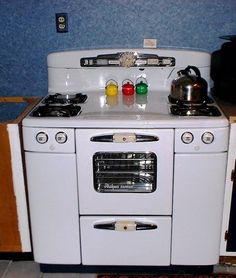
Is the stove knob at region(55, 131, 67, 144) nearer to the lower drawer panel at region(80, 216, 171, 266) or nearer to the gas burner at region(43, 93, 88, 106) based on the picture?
the gas burner at region(43, 93, 88, 106)

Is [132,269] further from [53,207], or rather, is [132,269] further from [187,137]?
[187,137]

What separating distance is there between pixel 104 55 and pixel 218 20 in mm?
717

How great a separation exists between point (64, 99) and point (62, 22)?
20.8 inches

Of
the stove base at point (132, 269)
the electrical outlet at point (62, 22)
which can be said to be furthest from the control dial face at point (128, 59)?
the stove base at point (132, 269)

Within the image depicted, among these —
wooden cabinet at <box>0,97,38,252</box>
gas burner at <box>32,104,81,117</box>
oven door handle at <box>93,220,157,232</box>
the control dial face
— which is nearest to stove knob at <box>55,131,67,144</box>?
gas burner at <box>32,104,81,117</box>

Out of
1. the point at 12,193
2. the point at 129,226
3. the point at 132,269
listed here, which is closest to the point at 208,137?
the point at 129,226

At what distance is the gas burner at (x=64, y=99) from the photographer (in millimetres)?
Answer: 2225

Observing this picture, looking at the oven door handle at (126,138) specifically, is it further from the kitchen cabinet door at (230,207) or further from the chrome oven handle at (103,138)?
the kitchen cabinet door at (230,207)

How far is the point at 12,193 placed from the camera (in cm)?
213

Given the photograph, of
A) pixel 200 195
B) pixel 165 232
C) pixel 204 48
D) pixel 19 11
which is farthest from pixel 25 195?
pixel 204 48

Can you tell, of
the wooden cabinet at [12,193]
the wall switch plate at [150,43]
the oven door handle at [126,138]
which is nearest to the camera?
the oven door handle at [126,138]

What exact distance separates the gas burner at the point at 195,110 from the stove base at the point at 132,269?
0.85 meters

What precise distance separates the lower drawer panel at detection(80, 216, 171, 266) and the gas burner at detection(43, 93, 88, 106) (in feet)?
2.07

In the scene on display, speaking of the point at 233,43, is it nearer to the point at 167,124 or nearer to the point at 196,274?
the point at 167,124
